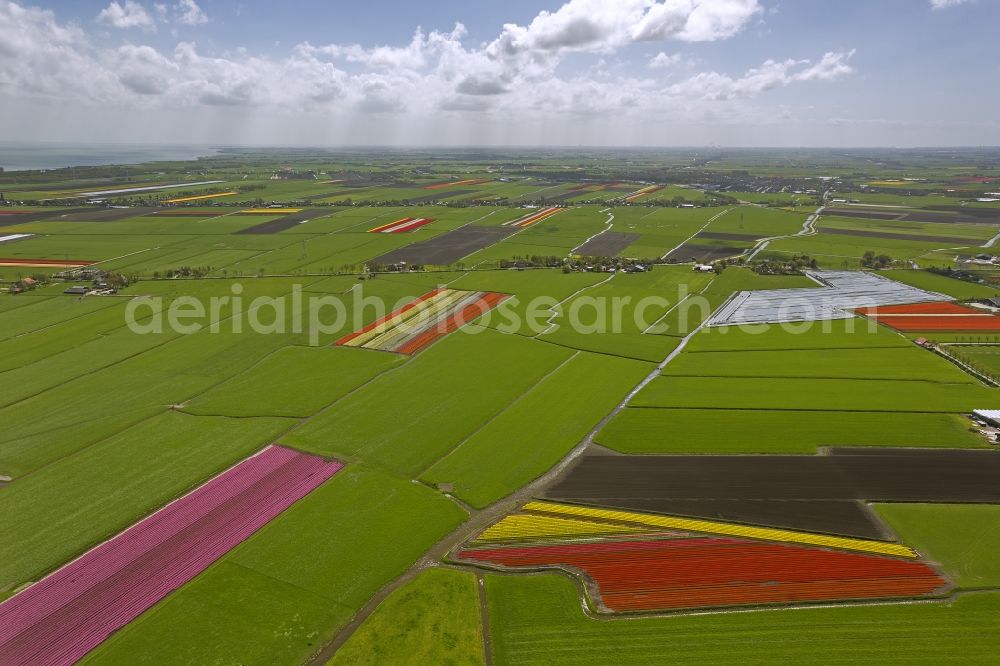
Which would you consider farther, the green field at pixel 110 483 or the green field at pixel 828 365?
the green field at pixel 828 365

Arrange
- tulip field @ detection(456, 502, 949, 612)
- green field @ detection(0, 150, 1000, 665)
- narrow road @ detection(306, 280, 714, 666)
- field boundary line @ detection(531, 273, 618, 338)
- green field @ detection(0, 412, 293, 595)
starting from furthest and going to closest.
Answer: field boundary line @ detection(531, 273, 618, 338)
green field @ detection(0, 412, 293, 595)
tulip field @ detection(456, 502, 949, 612)
green field @ detection(0, 150, 1000, 665)
narrow road @ detection(306, 280, 714, 666)

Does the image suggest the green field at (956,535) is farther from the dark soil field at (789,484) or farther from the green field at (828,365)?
the green field at (828,365)

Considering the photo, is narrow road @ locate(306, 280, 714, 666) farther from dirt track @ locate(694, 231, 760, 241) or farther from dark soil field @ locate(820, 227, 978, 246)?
dark soil field @ locate(820, 227, 978, 246)

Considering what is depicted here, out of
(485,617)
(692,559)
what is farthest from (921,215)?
(485,617)

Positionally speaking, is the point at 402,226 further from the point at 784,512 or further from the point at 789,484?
the point at 784,512

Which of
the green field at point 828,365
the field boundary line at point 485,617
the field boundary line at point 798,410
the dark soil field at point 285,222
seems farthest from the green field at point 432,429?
the dark soil field at point 285,222

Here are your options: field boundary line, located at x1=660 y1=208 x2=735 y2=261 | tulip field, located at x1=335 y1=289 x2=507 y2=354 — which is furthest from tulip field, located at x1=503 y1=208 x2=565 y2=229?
tulip field, located at x1=335 y1=289 x2=507 y2=354
